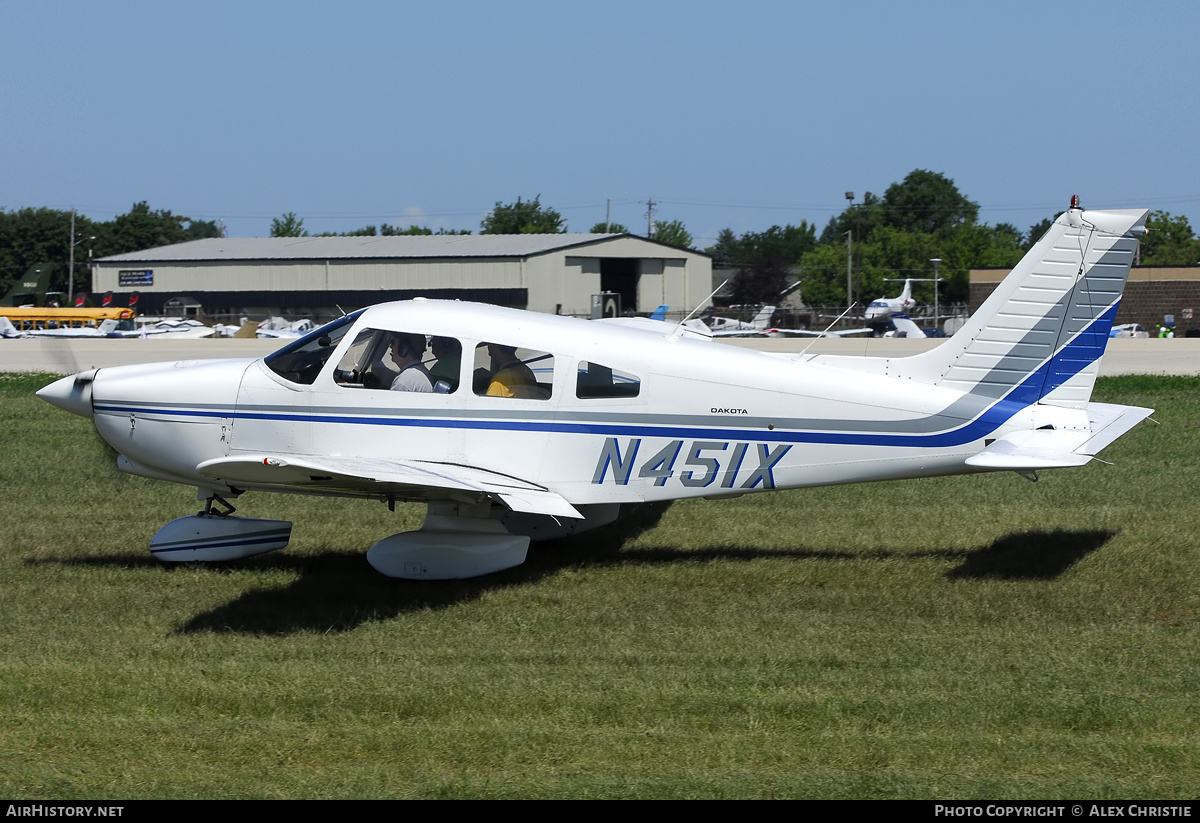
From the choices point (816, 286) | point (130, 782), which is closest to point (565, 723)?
point (130, 782)

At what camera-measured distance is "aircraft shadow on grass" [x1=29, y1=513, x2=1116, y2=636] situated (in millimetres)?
7691

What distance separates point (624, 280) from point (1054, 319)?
2439 inches

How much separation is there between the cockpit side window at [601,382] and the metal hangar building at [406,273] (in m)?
52.0

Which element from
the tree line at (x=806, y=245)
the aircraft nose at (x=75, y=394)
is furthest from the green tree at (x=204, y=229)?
the aircraft nose at (x=75, y=394)

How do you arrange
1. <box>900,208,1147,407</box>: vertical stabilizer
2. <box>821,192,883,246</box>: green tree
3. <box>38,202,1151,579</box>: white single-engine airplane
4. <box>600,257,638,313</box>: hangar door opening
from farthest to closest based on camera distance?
<box>821,192,883,246</box>: green tree → <box>600,257,638,313</box>: hangar door opening → <box>38,202,1151,579</box>: white single-engine airplane → <box>900,208,1147,407</box>: vertical stabilizer

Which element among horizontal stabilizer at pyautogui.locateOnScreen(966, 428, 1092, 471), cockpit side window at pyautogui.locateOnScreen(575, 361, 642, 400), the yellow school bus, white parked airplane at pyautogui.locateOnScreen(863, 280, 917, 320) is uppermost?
white parked airplane at pyautogui.locateOnScreen(863, 280, 917, 320)

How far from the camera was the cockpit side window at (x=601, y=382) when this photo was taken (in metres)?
8.33

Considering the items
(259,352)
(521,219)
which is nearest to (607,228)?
(521,219)

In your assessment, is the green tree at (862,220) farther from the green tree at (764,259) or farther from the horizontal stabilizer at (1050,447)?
the horizontal stabilizer at (1050,447)

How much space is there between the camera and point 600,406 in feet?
27.4

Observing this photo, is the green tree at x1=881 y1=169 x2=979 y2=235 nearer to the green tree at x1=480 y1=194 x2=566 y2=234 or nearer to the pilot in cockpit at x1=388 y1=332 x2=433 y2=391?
the green tree at x1=480 y1=194 x2=566 y2=234

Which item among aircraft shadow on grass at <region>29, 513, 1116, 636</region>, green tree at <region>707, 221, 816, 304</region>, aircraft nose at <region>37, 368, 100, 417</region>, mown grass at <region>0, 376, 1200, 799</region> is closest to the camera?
mown grass at <region>0, 376, 1200, 799</region>

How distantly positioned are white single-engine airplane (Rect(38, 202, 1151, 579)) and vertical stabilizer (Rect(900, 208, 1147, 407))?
12 millimetres

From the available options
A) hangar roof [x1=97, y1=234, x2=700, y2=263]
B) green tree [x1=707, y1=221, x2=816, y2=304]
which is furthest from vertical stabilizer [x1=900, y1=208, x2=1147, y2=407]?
hangar roof [x1=97, y1=234, x2=700, y2=263]
